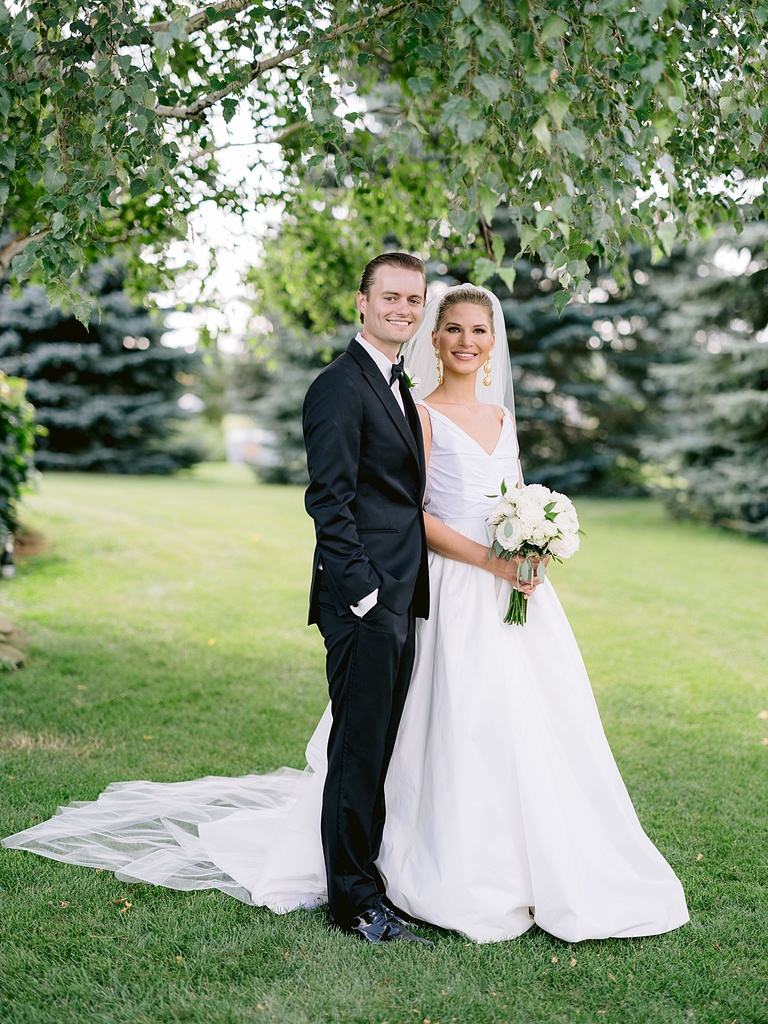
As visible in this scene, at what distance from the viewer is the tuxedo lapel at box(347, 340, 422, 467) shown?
3.40 m

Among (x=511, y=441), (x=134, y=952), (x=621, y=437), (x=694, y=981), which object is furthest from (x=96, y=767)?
(x=621, y=437)

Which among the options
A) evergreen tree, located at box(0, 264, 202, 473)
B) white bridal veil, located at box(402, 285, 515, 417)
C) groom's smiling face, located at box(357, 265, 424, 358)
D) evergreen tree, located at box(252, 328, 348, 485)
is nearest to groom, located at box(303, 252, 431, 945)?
groom's smiling face, located at box(357, 265, 424, 358)

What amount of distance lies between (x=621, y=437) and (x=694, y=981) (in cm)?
1777

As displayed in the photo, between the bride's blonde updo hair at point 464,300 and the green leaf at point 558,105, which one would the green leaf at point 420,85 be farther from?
the bride's blonde updo hair at point 464,300

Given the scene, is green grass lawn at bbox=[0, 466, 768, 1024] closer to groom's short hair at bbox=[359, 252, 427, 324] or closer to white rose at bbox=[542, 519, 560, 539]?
white rose at bbox=[542, 519, 560, 539]

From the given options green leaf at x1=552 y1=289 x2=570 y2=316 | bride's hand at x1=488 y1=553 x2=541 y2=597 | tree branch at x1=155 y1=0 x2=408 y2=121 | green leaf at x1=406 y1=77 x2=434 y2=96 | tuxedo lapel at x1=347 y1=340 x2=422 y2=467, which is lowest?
bride's hand at x1=488 y1=553 x2=541 y2=597

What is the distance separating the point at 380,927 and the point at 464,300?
2.47 m

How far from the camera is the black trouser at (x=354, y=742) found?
11.1 ft

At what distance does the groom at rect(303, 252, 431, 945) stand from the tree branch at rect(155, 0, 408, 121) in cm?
102

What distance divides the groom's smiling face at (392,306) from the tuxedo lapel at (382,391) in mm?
93

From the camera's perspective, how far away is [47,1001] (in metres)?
2.98

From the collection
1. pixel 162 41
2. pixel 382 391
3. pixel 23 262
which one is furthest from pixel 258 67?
pixel 382 391

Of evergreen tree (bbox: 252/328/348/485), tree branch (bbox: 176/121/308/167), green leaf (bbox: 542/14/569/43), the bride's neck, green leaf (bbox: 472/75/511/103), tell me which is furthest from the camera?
evergreen tree (bbox: 252/328/348/485)

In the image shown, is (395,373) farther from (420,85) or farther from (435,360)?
(420,85)
